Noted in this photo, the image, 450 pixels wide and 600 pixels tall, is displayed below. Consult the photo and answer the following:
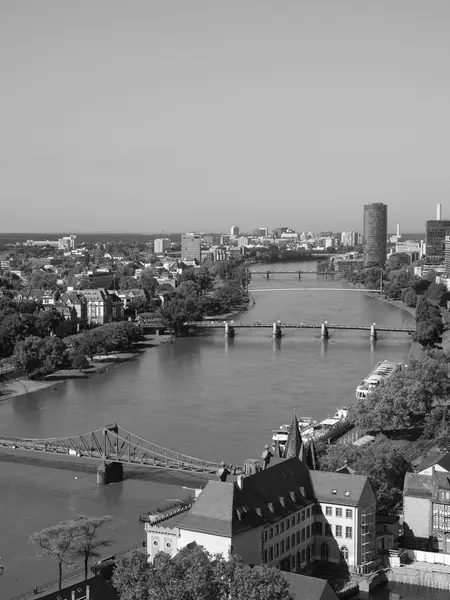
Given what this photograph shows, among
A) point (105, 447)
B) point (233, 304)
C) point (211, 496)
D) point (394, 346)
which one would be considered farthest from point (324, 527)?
point (233, 304)

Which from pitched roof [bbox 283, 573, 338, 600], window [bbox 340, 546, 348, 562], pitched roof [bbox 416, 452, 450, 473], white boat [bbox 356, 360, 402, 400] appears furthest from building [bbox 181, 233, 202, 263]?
pitched roof [bbox 283, 573, 338, 600]

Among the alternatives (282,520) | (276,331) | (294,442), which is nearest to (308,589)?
(282,520)

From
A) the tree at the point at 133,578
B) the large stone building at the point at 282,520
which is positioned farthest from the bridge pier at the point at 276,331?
the tree at the point at 133,578

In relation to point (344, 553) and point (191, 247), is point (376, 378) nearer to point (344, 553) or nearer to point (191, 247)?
point (344, 553)

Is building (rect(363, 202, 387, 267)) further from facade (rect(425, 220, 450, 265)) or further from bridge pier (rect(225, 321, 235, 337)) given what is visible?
bridge pier (rect(225, 321, 235, 337))

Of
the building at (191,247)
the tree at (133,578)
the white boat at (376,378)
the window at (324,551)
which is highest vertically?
the building at (191,247)

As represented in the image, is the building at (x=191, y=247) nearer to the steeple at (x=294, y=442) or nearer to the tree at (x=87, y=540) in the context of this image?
the steeple at (x=294, y=442)
